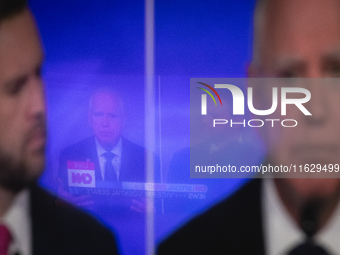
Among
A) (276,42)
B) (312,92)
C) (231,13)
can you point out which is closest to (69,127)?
(231,13)

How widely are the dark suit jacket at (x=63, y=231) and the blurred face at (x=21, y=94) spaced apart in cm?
Answer: 25

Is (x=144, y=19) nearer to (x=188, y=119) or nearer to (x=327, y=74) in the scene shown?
(x=188, y=119)

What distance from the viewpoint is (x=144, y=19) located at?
1762 mm

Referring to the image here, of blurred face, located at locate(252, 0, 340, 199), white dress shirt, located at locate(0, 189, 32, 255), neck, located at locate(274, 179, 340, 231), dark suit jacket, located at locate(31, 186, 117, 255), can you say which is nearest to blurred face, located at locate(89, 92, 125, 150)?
dark suit jacket, located at locate(31, 186, 117, 255)

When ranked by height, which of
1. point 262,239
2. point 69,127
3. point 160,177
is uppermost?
point 69,127

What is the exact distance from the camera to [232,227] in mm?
1779

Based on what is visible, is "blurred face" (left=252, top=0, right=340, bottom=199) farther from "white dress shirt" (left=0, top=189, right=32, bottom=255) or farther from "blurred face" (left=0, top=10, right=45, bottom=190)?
"white dress shirt" (left=0, top=189, right=32, bottom=255)

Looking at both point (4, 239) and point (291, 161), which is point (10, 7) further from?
point (291, 161)

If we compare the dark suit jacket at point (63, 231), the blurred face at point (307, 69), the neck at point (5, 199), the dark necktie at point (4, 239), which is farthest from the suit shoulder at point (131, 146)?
the dark necktie at point (4, 239)

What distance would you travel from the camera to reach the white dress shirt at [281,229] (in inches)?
67.7

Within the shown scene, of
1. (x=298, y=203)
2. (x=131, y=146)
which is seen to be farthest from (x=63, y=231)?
(x=298, y=203)

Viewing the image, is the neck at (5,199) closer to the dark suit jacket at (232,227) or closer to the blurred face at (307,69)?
the dark suit jacket at (232,227)

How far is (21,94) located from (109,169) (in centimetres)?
79

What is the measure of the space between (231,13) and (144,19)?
531 millimetres
